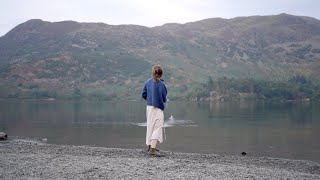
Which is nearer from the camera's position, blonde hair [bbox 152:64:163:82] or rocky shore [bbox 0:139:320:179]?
rocky shore [bbox 0:139:320:179]

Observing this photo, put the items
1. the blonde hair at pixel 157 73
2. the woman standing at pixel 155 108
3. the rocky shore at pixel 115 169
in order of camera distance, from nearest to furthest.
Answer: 1. the rocky shore at pixel 115 169
2. the blonde hair at pixel 157 73
3. the woman standing at pixel 155 108

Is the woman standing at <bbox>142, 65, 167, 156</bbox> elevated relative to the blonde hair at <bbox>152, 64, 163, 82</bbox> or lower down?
lower down

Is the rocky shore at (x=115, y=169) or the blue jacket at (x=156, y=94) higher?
the blue jacket at (x=156, y=94)

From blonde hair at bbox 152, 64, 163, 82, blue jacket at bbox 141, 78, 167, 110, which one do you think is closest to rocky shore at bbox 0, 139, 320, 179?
blue jacket at bbox 141, 78, 167, 110

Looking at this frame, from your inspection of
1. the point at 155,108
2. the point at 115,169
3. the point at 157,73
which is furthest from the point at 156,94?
the point at 115,169

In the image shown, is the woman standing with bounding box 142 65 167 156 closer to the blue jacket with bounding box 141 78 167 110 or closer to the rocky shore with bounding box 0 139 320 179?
the blue jacket with bounding box 141 78 167 110

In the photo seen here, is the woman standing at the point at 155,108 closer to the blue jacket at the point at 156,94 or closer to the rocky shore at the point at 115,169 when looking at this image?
the blue jacket at the point at 156,94

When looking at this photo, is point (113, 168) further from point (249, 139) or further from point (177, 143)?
point (249, 139)

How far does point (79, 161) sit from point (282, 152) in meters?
23.3

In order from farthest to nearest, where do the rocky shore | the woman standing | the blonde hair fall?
the woman standing < the blonde hair < the rocky shore

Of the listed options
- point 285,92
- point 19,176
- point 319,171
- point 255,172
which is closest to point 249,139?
point 319,171

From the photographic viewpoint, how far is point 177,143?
38.8 meters

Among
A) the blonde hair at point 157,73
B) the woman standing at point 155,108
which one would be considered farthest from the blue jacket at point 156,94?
the blonde hair at point 157,73

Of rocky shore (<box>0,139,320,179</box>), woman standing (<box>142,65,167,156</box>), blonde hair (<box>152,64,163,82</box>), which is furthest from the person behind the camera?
woman standing (<box>142,65,167,156</box>)
